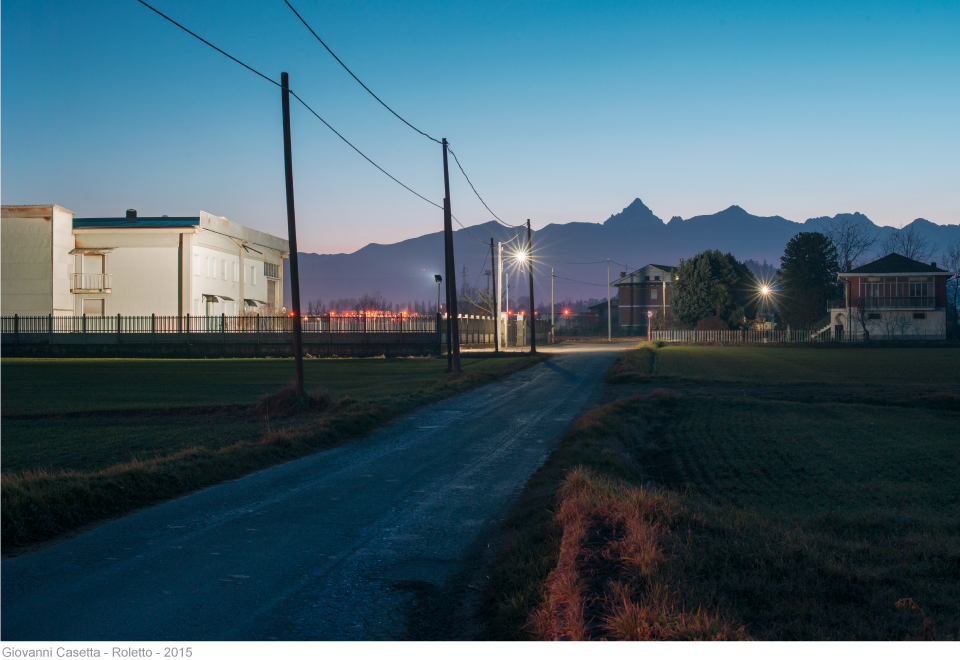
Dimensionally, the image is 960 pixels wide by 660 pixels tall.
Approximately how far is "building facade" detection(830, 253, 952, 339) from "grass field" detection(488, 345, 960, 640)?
A: 64.3 m

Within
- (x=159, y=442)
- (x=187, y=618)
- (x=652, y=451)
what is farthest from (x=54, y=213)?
(x=187, y=618)

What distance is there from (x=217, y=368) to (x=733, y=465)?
98.4ft

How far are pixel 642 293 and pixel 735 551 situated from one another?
103566 millimetres

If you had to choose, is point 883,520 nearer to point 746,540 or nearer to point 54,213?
point 746,540

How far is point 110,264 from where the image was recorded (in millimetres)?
57656

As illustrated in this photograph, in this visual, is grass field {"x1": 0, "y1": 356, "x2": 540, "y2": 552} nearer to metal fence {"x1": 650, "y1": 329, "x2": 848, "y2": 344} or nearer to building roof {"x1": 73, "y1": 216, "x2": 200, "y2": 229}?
building roof {"x1": 73, "y1": 216, "x2": 200, "y2": 229}

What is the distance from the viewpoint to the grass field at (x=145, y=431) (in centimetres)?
777

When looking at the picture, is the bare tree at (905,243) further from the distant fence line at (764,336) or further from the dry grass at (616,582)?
the dry grass at (616,582)

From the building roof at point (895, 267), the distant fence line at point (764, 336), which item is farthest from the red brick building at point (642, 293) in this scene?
the building roof at point (895, 267)

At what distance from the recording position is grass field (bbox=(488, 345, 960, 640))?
13.7 ft

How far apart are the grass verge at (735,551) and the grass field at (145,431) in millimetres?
4649

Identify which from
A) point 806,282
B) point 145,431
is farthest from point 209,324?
point 806,282

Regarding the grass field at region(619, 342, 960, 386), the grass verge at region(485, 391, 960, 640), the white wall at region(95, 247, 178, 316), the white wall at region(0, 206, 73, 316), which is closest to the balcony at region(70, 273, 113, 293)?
the white wall at region(95, 247, 178, 316)

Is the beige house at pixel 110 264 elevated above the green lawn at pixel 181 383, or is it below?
above
